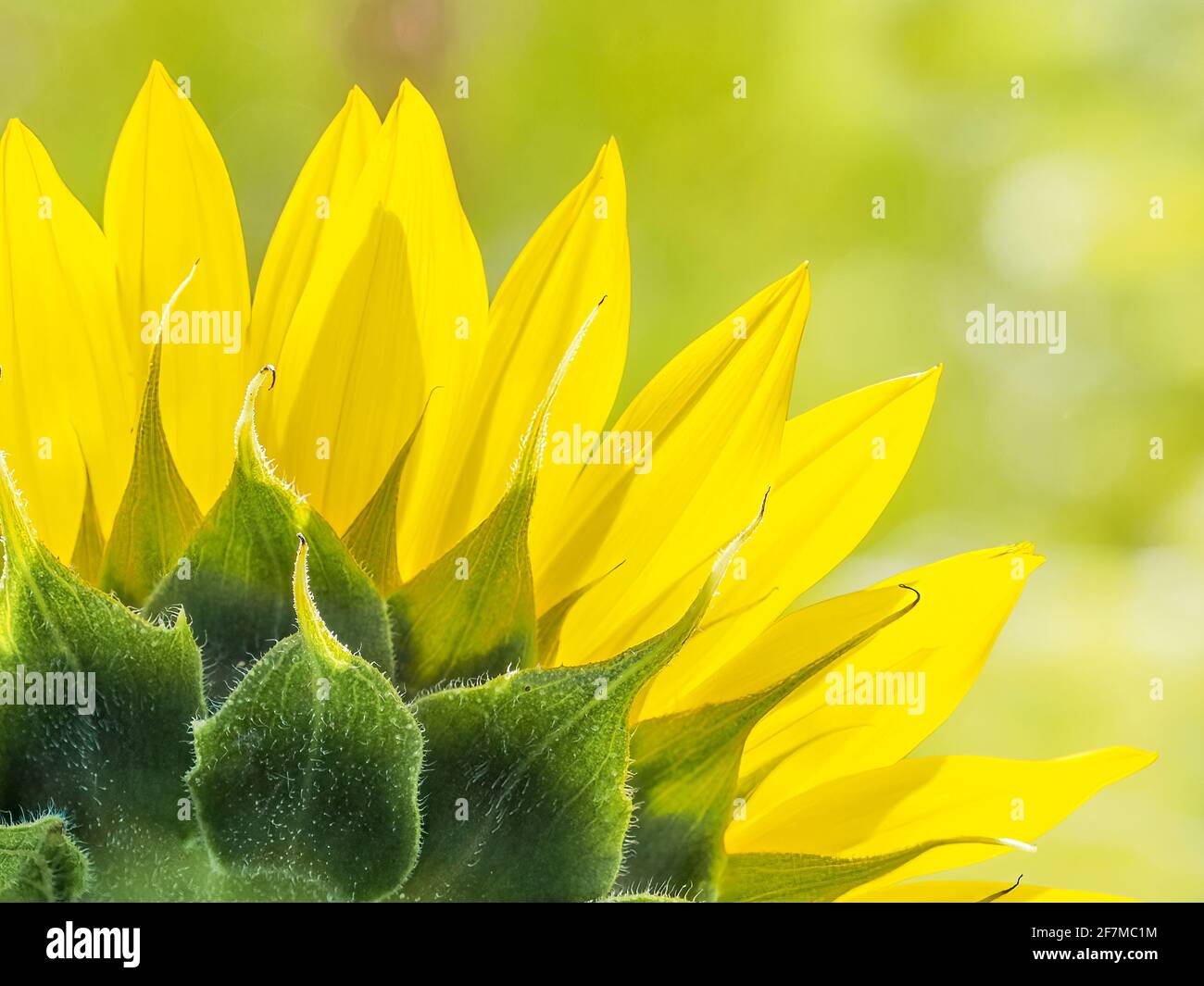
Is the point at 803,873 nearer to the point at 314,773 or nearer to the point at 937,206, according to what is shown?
the point at 314,773

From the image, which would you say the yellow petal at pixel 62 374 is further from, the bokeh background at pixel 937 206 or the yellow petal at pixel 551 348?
the bokeh background at pixel 937 206

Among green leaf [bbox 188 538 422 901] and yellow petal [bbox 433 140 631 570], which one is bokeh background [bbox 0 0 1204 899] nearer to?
yellow petal [bbox 433 140 631 570]

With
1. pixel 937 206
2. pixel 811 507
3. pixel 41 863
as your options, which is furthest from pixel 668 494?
pixel 937 206

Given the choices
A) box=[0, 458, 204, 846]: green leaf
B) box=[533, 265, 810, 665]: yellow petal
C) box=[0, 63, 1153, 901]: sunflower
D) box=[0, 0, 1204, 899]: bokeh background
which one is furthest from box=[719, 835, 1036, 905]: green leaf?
box=[0, 0, 1204, 899]: bokeh background

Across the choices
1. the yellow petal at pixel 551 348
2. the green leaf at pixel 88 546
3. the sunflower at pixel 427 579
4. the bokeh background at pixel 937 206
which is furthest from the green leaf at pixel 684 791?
the bokeh background at pixel 937 206

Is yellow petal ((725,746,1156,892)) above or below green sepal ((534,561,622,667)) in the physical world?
below

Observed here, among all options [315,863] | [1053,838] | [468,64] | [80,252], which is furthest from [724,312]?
[315,863]
